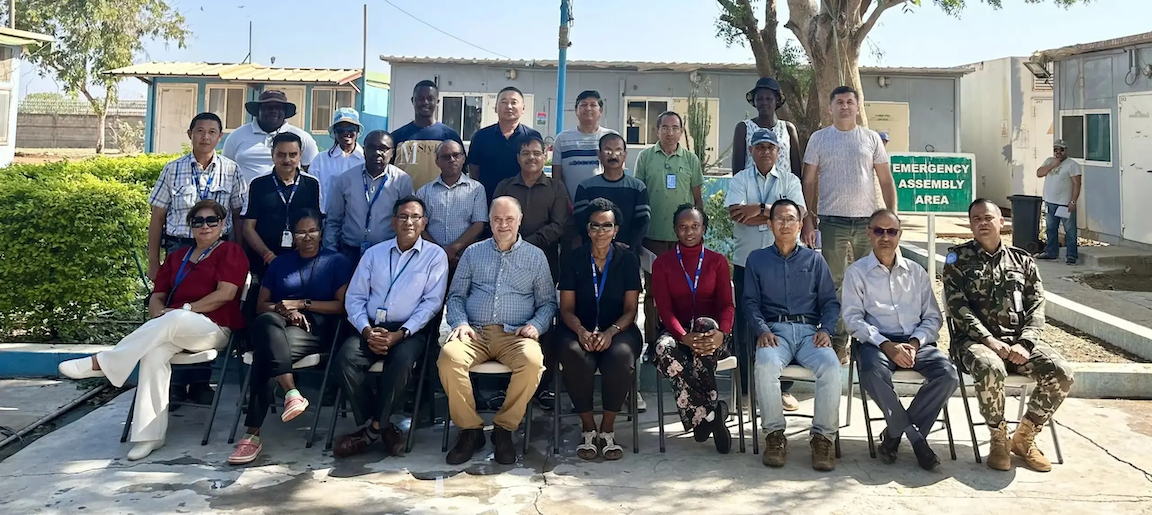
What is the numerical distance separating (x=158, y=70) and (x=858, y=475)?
22.9 metres

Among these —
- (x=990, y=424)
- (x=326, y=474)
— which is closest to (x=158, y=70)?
(x=326, y=474)

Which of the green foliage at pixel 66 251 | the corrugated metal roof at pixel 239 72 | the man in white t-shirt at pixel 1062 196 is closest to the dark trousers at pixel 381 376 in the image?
the green foliage at pixel 66 251

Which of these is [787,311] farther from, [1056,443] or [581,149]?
[581,149]

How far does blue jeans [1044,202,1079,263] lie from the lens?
11391 millimetres

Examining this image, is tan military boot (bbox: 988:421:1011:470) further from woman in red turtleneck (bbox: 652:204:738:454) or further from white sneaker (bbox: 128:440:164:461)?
white sneaker (bbox: 128:440:164:461)

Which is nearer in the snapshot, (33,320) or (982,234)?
(982,234)

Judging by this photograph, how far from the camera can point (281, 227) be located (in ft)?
17.0

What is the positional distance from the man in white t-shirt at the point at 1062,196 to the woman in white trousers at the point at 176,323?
34.8ft

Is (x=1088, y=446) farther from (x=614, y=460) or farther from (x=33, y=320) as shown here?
(x=33, y=320)

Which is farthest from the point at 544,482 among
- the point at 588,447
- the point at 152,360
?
the point at 152,360

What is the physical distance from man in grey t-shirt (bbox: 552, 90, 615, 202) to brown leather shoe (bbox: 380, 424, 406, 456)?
6.59 ft

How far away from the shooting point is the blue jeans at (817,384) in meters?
4.37

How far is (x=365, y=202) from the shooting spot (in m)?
5.40

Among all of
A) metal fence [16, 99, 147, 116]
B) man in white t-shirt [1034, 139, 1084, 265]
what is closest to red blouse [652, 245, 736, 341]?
man in white t-shirt [1034, 139, 1084, 265]
